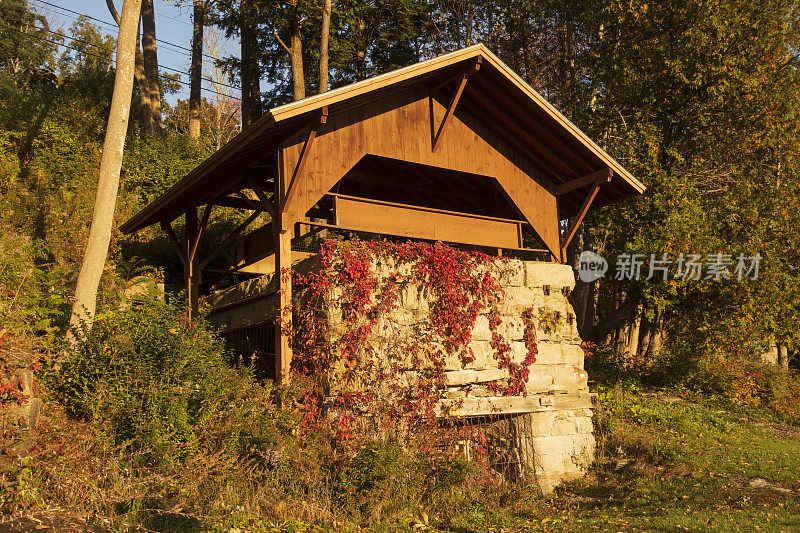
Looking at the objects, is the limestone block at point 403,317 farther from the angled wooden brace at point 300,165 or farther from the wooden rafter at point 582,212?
the wooden rafter at point 582,212

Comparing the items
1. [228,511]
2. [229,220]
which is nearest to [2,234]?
[229,220]

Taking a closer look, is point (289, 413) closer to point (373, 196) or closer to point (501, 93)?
point (501, 93)

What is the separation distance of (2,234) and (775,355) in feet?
88.1

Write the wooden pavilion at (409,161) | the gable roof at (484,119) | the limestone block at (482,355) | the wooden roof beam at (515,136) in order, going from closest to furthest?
1. the gable roof at (484,119)
2. the wooden pavilion at (409,161)
3. the limestone block at (482,355)
4. the wooden roof beam at (515,136)

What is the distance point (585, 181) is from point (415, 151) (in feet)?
12.3

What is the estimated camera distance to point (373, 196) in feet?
54.4

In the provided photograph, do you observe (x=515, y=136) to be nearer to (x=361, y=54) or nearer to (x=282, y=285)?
(x=282, y=285)

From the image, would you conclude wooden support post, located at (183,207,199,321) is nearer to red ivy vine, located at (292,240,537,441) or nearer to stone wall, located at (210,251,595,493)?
stone wall, located at (210,251,595,493)

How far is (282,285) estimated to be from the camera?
392 inches

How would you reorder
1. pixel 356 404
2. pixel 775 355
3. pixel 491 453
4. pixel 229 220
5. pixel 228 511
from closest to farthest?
pixel 228 511, pixel 356 404, pixel 491 453, pixel 229 220, pixel 775 355

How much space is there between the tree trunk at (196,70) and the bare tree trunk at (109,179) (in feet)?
46.8

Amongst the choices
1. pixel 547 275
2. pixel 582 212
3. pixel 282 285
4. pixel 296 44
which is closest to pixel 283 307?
pixel 282 285

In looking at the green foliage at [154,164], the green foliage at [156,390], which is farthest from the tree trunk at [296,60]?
the green foliage at [156,390]

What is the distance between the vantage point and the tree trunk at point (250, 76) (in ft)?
81.0
